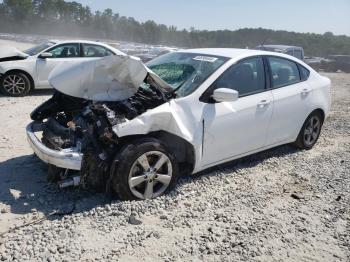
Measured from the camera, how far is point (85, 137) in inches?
159

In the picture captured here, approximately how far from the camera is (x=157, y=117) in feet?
13.3

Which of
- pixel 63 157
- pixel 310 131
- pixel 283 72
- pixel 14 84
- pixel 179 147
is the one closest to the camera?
pixel 63 157

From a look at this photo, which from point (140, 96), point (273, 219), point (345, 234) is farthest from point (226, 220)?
point (140, 96)

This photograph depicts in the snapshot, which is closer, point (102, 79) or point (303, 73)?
point (102, 79)

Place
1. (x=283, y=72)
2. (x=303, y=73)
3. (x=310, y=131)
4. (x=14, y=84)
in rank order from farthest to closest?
1. (x=14, y=84)
2. (x=310, y=131)
3. (x=303, y=73)
4. (x=283, y=72)

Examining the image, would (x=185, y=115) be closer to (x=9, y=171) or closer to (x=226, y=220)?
(x=226, y=220)

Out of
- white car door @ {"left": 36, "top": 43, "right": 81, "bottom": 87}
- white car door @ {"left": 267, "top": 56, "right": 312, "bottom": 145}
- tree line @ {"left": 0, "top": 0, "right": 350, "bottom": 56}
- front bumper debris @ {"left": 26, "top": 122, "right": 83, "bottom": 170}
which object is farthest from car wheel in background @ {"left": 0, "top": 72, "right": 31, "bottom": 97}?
tree line @ {"left": 0, "top": 0, "right": 350, "bottom": 56}

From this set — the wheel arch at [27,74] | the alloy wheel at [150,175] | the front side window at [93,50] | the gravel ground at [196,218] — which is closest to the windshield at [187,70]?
the alloy wheel at [150,175]

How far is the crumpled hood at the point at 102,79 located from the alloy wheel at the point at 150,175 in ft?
2.67

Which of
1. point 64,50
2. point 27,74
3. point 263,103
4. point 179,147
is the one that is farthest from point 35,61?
point 263,103

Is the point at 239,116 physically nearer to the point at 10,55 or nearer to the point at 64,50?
the point at 64,50

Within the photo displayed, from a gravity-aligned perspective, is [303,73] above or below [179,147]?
above

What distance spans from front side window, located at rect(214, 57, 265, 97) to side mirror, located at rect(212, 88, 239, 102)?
21 centimetres

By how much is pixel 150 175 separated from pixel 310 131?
3.22m
